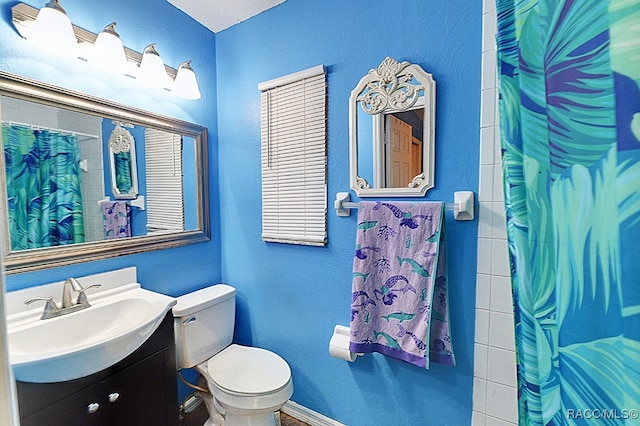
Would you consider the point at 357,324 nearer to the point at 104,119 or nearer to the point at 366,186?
the point at 366,186

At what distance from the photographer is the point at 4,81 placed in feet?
3.28

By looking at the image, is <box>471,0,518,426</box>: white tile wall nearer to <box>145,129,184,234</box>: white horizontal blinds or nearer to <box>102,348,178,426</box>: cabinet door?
<box>102,348,178,426</box>: cabinet door

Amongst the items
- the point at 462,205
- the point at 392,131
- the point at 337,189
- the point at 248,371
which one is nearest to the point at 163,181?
the point at 337,189

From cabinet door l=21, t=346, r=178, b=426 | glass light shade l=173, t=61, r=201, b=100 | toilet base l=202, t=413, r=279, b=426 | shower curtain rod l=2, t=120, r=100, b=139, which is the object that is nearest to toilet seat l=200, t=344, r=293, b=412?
toilet base l=202, t=413, r=279, b=426

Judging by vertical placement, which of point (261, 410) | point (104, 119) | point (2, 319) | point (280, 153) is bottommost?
point (261, 410)

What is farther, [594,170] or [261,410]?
[261,410]

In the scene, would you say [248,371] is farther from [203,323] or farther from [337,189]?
[337,189]

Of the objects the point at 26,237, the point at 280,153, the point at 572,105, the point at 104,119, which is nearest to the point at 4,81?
the point at 104,119

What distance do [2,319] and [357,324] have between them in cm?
119

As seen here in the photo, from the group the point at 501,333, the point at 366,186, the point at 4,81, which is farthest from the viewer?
the point at 366,186

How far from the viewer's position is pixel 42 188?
3.72ft

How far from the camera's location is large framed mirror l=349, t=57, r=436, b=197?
121cm

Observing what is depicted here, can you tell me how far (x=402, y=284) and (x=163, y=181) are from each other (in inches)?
55.1

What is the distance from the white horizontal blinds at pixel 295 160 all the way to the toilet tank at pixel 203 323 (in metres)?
0.46
